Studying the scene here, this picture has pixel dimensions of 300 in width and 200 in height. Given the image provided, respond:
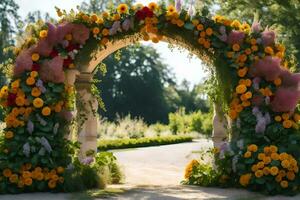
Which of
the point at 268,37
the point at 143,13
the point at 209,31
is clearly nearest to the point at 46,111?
the point at 143,13

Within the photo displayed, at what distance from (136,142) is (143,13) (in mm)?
11169

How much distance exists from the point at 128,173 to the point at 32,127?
3.30 meters

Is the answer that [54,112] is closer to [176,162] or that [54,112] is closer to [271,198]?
[271,198]

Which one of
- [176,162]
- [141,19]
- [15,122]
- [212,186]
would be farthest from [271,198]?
[176,162]

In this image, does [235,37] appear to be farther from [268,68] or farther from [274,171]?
[274,171]

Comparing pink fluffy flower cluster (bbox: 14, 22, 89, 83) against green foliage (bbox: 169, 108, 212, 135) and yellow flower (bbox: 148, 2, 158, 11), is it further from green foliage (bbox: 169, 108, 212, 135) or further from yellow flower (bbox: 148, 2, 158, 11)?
green foliage (bbox: 169, 108, 212, 135)

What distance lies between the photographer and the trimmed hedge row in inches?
629

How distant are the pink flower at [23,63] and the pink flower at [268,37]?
3158 millimetres

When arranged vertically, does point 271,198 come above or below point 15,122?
below

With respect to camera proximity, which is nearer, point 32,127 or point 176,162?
point 32,127

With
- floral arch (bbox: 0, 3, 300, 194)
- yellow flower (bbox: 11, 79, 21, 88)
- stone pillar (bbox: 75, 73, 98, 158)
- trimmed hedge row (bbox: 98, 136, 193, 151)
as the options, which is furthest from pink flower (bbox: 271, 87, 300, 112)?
trimmed hedge row (bbox: 98, 136, 193, 151)

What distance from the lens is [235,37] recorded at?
21.9 feet

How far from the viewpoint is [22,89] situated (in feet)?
21.0

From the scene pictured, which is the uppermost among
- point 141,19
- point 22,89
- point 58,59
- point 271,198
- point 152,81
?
point 152,81
